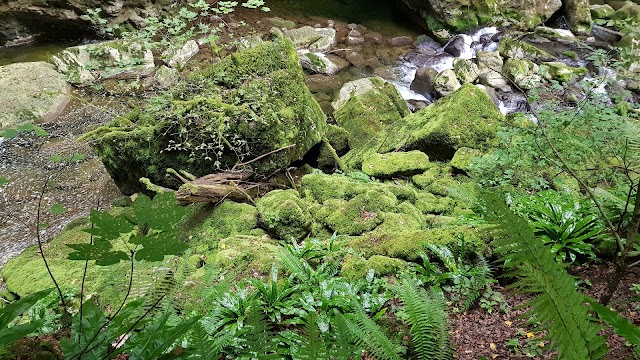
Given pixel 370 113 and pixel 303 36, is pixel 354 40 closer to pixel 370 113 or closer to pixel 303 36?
→ pixel 303 36

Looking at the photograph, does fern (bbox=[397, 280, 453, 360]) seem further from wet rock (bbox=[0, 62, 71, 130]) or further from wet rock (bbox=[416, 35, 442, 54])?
wet rock (bbox=[416, 35, 442, 54])

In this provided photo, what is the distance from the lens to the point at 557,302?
1.58 metres

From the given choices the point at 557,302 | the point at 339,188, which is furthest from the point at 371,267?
the point at 339,188

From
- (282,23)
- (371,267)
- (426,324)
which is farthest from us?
(282,23)

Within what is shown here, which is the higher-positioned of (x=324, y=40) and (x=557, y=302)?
(x=557, y=302)

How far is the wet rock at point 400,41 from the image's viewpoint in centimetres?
1400

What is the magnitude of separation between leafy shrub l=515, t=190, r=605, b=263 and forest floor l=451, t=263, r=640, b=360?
16cm

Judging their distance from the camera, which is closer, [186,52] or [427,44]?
[186,52]

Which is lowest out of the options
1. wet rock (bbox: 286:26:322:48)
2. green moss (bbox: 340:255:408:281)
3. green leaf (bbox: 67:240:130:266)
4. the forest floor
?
wet rock (bbox: 286:26:322:48)

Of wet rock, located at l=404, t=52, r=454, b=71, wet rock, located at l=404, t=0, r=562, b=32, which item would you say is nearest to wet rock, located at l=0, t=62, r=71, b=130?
wet rock, located at l=404, t=52, r=454, b=71

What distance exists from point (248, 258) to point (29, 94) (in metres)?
8.22

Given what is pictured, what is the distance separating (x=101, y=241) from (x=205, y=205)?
4.19m

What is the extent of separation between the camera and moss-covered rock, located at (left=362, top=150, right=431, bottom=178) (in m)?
6.68

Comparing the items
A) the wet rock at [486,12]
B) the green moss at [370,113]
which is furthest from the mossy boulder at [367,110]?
the wet rock at [486,12]
